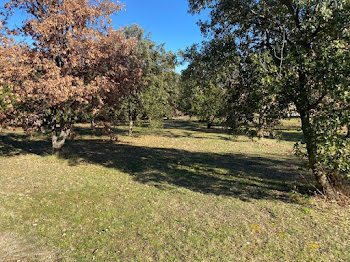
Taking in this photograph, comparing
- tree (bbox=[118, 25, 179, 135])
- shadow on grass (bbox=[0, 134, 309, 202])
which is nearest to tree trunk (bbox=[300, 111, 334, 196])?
shadow on grass (bbox=[0, 134, 309, 202])

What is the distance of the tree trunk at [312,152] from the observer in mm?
7027

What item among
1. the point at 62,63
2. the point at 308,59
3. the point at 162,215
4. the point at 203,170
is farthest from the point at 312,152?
the point at 62,63

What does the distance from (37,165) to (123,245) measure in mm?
9150

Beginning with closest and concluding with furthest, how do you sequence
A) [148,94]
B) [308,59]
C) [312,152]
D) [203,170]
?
[308,59], [312,152], [203,170], [148,94]

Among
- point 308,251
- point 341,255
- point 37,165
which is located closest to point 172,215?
point 308,251

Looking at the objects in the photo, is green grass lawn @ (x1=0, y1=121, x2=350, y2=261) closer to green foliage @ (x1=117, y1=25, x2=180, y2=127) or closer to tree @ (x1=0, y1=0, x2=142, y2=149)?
tree @ (x1=0, y1=0, x2=142, y2=149)

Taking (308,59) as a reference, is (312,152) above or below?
below

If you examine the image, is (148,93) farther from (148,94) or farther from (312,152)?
(312,152)

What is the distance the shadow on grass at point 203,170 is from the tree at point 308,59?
7.75 ft

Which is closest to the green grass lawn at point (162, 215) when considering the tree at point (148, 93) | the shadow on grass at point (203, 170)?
the shadow on grass at point (203, 170)

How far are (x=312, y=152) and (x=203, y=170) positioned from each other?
235 inches

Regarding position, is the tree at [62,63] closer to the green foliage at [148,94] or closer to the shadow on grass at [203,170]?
the shadow on grass at [203,170]

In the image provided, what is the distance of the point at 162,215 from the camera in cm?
711

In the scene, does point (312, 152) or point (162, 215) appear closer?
point (162, 215)
